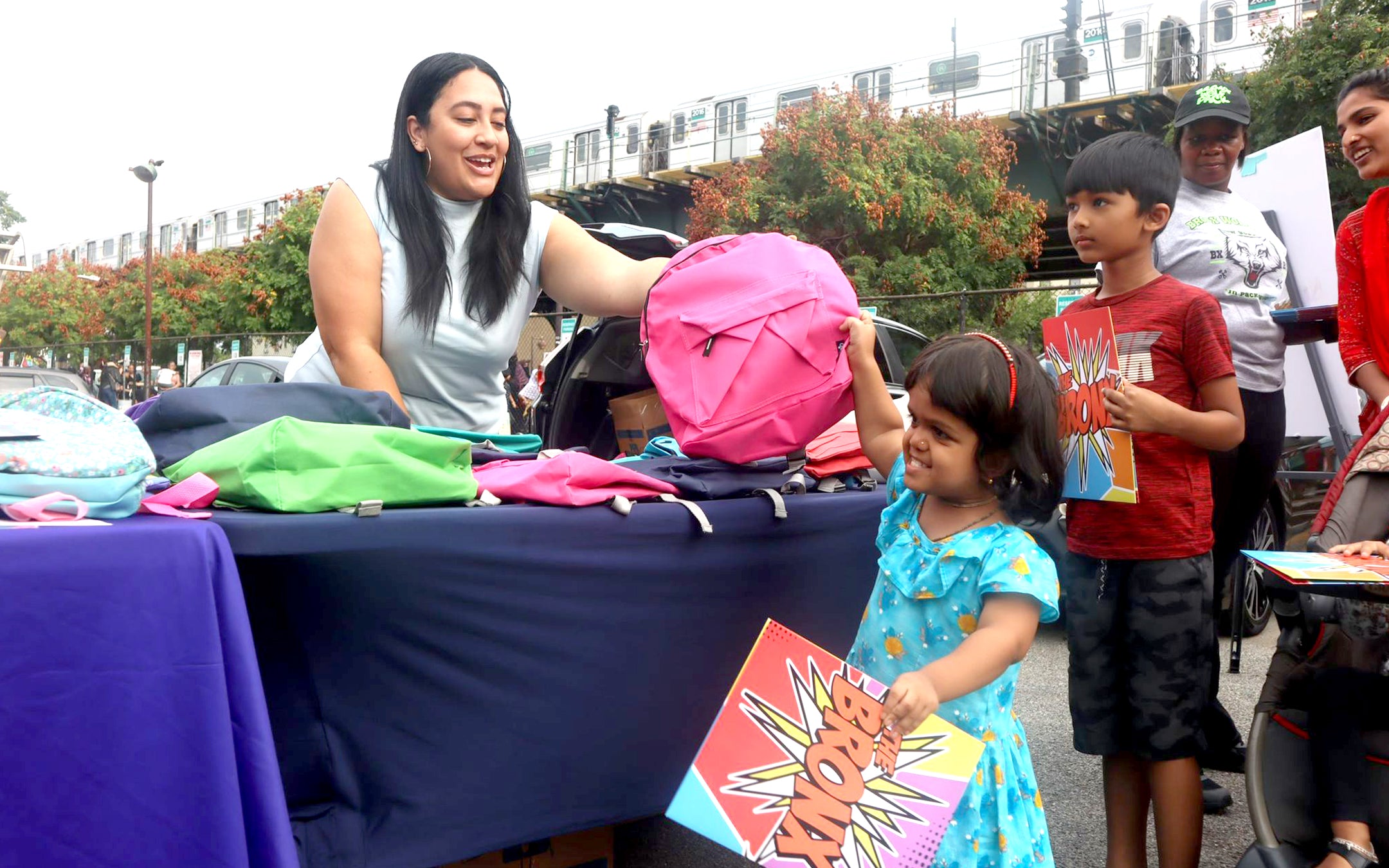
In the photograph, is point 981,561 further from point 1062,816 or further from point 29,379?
Answer: point 29,379

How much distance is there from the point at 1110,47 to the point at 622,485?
20942 millimetres

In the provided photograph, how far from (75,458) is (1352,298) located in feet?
8.80

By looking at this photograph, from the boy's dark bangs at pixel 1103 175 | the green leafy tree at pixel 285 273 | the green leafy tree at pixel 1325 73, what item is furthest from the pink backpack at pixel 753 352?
the green leafy tree at pixel 285 273

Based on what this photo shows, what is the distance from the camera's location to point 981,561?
5.68 ft

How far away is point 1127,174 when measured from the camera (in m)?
2.21

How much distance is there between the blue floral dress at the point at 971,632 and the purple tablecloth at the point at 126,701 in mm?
1048

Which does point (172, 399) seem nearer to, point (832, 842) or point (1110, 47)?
point (832, 842)

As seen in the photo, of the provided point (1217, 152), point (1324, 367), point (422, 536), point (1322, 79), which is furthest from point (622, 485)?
point (1322, 79)

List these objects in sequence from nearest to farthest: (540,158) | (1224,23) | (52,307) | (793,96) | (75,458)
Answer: (75,458)
(1224,23)
(793,96)
(540,158)
(52,307)

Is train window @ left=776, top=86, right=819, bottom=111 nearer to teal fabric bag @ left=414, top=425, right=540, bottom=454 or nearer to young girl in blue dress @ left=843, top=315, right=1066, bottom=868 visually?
teal fabric bag @ left=414, top=425, right=540, bottom=454

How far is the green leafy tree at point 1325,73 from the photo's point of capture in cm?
1056

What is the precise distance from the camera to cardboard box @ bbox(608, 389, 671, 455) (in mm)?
2957

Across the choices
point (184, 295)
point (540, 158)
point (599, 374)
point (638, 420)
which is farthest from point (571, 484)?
point (184, 295)

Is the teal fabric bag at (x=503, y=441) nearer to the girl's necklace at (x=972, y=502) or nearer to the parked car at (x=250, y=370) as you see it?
the girl's necklace at (x=972, y=502)
